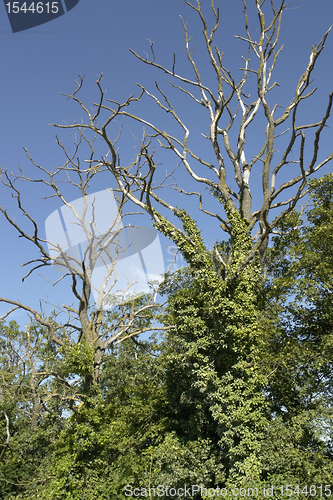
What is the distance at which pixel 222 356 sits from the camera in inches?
441

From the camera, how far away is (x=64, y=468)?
1233 centimetres

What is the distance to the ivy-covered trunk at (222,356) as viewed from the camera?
10.0m

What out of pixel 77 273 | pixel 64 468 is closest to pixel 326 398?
pixel 64 468

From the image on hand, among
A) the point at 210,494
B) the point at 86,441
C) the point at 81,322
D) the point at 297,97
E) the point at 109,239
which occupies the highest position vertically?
the point at 297,97

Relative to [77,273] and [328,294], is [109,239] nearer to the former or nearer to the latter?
[77,273]

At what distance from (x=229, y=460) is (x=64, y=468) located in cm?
562

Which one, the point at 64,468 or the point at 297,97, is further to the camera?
the point at 297,97

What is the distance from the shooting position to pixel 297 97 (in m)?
14.3

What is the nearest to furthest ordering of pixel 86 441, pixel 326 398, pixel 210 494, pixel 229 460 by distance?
pixel 210 494, pixel 229 460, pixel 326 398, pixel 86 441

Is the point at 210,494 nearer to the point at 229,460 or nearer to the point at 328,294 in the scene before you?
the point at 229,460

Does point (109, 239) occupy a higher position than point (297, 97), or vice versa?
point (297, 97)

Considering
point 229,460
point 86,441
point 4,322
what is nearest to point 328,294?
point 229,460

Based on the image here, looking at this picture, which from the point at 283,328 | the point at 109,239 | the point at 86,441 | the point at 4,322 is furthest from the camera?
the point at 4,322

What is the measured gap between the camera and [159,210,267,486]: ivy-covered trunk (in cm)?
1001
